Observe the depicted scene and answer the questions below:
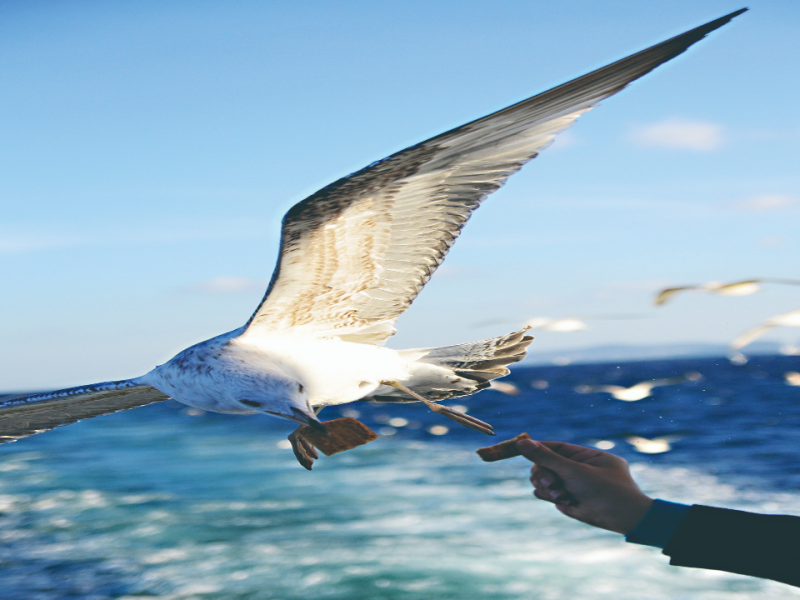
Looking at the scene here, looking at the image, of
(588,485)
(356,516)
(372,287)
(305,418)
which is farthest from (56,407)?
(356,516)

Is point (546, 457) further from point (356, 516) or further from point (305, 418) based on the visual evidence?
point (356, 516)

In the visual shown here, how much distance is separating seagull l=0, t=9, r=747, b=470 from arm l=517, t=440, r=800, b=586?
1.21 meters

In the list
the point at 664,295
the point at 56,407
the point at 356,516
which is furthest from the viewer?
the point at 356,516

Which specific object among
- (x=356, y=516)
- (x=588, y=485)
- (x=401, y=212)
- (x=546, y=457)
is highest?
(x=401, y=212)

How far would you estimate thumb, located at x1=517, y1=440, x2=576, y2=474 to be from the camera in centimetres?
284

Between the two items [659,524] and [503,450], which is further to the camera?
[503,450]

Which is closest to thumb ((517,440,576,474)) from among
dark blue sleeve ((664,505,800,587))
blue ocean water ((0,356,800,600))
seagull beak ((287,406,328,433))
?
dark blue sleeve ((664,505,800,587))

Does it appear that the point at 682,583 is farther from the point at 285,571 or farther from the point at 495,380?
the point at 495,380

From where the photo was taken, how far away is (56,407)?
607 cm

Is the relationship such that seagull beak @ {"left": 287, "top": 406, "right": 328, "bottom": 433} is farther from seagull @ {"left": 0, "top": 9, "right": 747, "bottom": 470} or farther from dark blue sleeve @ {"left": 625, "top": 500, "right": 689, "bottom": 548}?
dark blue sleeve @ {"left": 625, "top": 500, "right": 689, "bottom": 548}

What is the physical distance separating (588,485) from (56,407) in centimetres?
485

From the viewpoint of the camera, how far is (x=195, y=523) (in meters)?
18.2

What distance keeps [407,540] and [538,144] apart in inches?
542

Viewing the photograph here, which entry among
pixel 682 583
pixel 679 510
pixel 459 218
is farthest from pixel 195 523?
pixel 679 510
